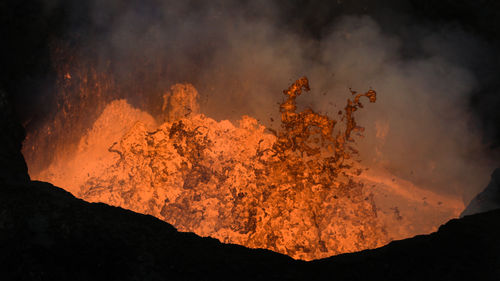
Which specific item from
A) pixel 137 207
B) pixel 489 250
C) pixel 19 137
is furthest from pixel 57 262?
pixel 137 207

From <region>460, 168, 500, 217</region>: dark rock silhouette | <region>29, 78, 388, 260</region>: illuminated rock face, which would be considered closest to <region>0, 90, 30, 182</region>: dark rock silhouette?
<region>29, 78, 388, 260</region>: illuminated rock face

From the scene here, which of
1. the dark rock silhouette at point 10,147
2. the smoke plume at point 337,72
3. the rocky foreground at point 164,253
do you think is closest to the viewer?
the rocky foreground at point 164,253

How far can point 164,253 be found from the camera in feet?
6.19

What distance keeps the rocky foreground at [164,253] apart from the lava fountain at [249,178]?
3386 millimetres

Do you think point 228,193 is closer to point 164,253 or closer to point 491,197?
point 491,197

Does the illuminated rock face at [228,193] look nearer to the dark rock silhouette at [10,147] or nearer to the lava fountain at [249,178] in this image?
the lava fountain at [249,178]

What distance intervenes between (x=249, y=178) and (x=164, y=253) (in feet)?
12.9

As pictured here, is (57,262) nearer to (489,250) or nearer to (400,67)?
(489,250)

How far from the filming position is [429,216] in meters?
5.42

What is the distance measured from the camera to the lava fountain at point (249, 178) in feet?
17.6

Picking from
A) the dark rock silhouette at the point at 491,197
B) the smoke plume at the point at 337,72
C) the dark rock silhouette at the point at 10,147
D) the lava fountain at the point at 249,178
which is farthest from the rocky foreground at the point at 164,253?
the smoke plume at the point at 337,72

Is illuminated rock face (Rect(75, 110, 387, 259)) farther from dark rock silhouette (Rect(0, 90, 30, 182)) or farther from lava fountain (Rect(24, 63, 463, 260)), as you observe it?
dark rock silhouette (Rect(0, 90, 30, 182))

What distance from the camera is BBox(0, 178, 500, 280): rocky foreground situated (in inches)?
67.2

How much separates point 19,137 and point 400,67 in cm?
516
